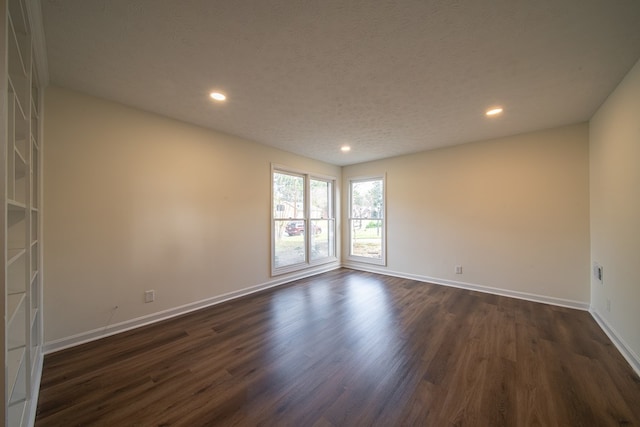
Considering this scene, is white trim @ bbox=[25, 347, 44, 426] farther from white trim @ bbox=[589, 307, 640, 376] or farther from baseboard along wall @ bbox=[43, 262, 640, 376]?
white trim @ bbox=[589, 307, 640, 376]

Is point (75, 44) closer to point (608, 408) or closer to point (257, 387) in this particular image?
point (257, 387)

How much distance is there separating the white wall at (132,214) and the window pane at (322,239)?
5.29 feet

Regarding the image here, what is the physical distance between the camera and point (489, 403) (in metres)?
1.61

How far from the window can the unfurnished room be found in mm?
1090

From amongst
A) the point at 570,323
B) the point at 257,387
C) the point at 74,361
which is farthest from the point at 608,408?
the point at 74,361

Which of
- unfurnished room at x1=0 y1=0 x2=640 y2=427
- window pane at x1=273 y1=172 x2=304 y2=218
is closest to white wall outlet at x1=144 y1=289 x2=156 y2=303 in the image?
unfurnished room at x1=0 y1=0 x2=640 y2=427

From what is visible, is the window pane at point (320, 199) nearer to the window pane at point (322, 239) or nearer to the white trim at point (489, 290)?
the window pane at point (322, 239)

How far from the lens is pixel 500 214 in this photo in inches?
146

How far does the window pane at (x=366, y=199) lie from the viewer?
5172 millimetres

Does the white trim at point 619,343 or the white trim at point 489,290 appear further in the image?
the white trim at point 489,290

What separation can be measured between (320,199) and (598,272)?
4.28m

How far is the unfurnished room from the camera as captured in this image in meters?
1.49

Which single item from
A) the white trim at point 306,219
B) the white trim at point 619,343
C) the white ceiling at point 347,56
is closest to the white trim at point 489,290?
the white trim at point 619,343

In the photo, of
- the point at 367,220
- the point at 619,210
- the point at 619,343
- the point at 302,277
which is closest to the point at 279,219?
the point at 302,277
